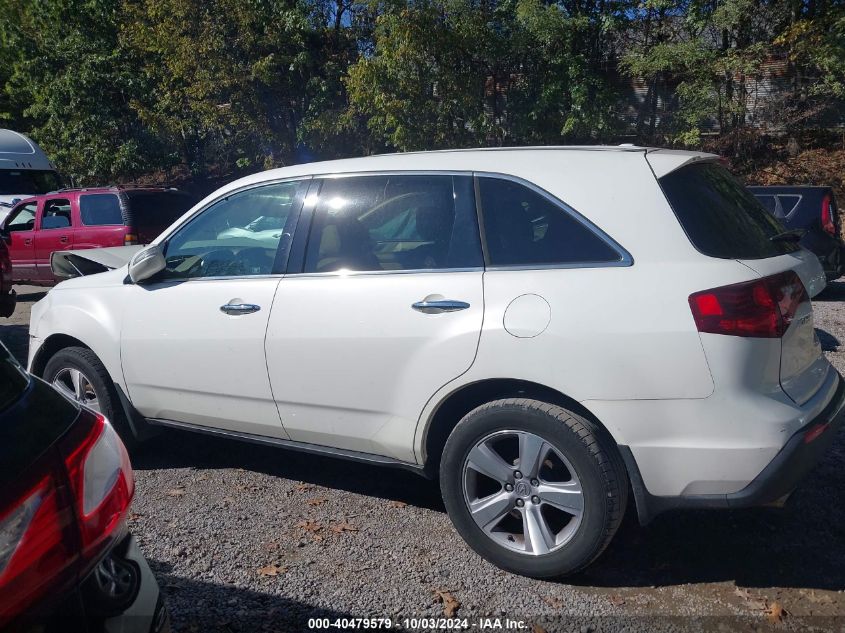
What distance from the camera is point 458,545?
384 centimetres

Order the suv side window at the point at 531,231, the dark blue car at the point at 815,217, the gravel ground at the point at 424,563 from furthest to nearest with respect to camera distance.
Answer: the dark blue car at the point at 815,217 → the suv side window at the point at 531,231 → the gravel ground at the point at 424,563

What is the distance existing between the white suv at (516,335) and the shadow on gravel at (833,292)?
22.6ft

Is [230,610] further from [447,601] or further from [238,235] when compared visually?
[238,235]

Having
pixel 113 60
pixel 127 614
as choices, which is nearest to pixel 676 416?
pixel 127 614

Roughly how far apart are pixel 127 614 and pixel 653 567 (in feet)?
7.96

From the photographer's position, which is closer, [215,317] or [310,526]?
[310,526]

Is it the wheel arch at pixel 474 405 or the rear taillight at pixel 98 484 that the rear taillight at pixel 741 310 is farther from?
the rear taillight at pixel 98 484

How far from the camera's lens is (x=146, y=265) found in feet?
14.5

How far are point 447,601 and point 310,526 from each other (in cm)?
100

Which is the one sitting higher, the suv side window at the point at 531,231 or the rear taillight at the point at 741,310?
the suv side window at the point at 531,231

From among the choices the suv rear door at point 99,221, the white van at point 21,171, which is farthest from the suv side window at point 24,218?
the white van at point 21,171

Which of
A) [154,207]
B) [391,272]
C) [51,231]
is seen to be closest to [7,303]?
[154,207]

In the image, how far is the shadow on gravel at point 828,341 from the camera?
23.6 ft

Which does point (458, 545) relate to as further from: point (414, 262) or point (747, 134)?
point (747, 134)
